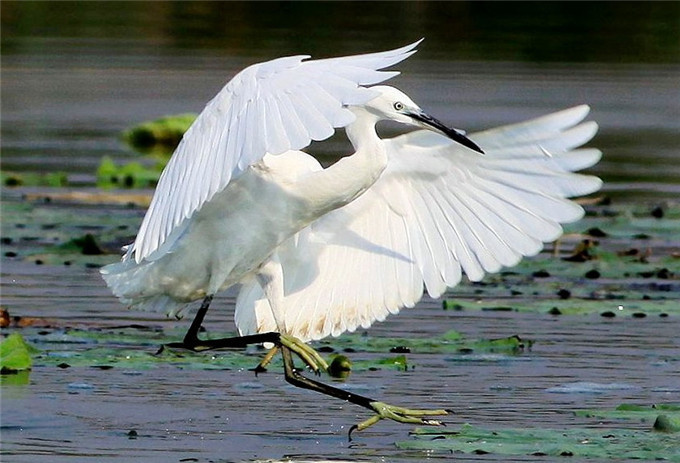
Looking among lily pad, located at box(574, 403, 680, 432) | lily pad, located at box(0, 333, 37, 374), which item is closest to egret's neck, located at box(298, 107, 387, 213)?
lily pad, located at box(574, 403, 680, 432)

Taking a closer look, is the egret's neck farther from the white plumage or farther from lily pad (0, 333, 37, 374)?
lily pad (0, 333, 37, 374)

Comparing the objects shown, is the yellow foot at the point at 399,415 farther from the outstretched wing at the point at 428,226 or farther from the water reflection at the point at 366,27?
the water reflection at the point at 366,27

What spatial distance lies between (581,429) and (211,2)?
34.2 meters

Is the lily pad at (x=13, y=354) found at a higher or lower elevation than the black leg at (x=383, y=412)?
lower

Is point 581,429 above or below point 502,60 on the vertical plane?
above

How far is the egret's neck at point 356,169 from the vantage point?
25.7ft

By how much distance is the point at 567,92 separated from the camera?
2295 cm

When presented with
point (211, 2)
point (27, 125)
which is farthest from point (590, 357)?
point (211, 2)

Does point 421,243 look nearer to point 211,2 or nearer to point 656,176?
point 656,176

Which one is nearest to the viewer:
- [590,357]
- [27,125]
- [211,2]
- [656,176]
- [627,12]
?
[590,357]

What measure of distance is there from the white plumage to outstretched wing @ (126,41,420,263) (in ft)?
0.54

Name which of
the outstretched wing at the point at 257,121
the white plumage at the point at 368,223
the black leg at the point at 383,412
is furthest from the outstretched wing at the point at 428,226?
the outstretched wing at the point at 257,121

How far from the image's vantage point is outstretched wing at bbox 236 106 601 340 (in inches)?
325

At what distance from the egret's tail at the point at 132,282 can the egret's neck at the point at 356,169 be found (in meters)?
0.90
